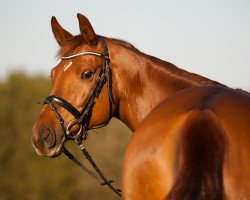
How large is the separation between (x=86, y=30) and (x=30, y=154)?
25.7m

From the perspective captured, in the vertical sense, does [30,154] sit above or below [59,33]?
below

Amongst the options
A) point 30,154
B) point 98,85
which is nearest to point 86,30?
point 98,85

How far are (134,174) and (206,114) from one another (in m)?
0.72

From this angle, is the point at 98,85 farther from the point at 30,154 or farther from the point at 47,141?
the point at 30,154

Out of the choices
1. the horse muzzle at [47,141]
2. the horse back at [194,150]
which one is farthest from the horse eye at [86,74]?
the horse back at [194,150]

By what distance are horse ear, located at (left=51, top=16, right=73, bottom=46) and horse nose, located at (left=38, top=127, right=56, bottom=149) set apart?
1.42m

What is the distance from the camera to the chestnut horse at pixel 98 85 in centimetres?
593

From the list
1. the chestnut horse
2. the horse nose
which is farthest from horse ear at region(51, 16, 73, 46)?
the horse nose

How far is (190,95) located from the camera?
4090 millimetres

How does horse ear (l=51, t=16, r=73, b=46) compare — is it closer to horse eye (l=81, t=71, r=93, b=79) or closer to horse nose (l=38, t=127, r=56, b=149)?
horse eye (l=81, t=71, r=93, b=79)

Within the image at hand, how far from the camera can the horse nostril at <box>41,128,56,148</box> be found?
19.2 feet

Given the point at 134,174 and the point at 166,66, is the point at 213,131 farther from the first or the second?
the point at 166,66

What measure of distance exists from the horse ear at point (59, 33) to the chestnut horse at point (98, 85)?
1.12 feet

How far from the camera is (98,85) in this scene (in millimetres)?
6082
